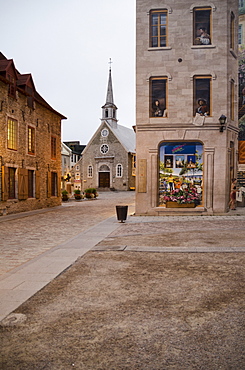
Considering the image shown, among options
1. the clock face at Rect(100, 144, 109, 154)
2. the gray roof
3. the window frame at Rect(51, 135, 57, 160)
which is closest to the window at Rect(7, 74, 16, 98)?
the window frame at Rect(51, 135, 57, 160)

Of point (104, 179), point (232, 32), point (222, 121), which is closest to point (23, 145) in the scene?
point (222, 121)

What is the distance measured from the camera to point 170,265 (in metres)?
7.34

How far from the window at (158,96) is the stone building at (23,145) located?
7.61 metres

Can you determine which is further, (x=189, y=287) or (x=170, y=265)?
(x=170, y=265)

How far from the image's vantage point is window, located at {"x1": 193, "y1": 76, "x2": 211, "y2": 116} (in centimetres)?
1802

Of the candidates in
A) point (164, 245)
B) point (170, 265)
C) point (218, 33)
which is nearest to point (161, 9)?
point (218, 33)

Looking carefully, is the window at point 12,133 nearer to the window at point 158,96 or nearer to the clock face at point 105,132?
the window at point 158,96

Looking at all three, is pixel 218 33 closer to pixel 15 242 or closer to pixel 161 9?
pixel 161 9

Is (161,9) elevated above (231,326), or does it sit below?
above

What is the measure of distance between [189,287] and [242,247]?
3718 millimetres

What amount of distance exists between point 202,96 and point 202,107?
0.57 m

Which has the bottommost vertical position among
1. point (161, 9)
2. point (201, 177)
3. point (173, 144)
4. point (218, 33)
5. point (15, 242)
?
point (15, 242)

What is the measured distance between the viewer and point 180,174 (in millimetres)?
18812

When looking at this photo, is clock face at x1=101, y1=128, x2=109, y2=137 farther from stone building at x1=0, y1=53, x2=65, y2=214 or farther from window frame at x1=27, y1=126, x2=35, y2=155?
window frame at x1=27, y1=126, x2=35, y2=155
